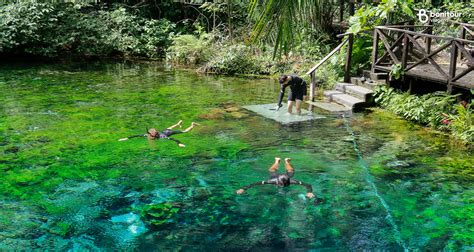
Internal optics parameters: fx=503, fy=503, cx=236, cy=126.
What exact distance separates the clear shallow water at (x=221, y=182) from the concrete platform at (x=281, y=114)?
333 mm

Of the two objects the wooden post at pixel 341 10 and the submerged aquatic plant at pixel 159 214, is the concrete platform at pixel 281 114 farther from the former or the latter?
the wooden post at pixel 341 10

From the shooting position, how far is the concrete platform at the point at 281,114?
12430 mm

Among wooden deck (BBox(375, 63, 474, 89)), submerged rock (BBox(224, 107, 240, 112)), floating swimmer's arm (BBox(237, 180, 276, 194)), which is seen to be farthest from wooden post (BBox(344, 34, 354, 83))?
floating swimmer's arm (BBox(237, 180, 276, 194))

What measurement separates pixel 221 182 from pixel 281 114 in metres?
4.72

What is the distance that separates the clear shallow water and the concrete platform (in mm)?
333

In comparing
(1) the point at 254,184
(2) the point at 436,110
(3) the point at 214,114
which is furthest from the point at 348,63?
(1) the point at 254,184

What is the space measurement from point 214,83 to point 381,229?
1177cm

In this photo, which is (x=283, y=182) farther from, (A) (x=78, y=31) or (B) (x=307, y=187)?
(A) (x=78, y=31)

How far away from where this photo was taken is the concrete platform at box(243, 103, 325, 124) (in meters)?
12.4

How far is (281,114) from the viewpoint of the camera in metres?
13.0

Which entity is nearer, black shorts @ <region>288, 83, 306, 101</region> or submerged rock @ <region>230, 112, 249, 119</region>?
black shorts @ <region>288, 83, 306, 101</region>

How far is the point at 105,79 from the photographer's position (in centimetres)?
1866

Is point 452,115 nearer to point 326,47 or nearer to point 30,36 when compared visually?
point 326,47

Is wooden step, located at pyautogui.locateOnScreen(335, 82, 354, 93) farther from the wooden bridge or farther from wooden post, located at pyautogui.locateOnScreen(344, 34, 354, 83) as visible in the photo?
wooden post, located at pyautogui.locateOnScreen(344, 34, 354, 83)
